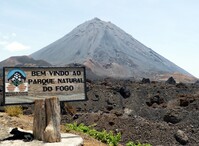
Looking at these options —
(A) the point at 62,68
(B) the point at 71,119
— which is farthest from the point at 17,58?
(A) the point at 62,68

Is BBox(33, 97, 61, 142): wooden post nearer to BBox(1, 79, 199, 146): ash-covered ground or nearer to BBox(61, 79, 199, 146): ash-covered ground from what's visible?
BBox(1, 79, 199, 146): ash-covered ground

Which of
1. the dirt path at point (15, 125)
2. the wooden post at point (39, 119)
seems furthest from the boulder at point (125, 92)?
the wooden post at point (39, 119)

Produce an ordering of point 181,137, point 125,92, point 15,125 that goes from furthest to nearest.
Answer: point 125,92, point 181,137, point 15,125

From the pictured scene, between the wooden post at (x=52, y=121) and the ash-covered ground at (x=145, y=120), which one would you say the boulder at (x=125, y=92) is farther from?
the wooden post at (x=52, y=121)

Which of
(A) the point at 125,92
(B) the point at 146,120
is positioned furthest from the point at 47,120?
(A) the point at 125,92

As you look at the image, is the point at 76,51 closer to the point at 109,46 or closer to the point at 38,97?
the point at 109,46

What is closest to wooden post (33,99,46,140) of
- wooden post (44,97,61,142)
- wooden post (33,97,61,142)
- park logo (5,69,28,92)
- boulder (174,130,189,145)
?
wooden post (33,97,61,142)

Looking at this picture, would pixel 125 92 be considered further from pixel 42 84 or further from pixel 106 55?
pixel 106 55
